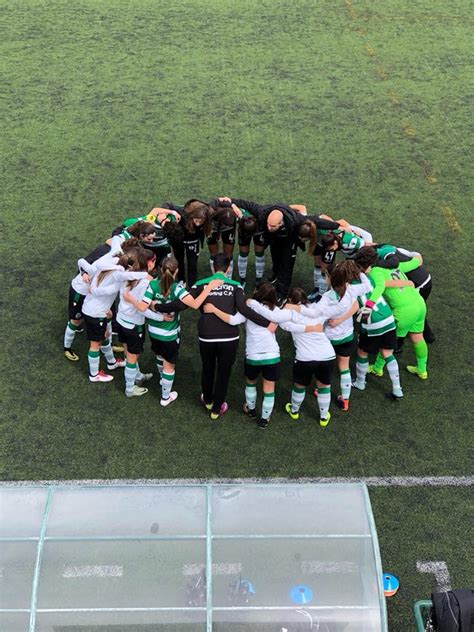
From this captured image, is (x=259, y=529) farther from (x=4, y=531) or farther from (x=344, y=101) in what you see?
(x=344, y=101)

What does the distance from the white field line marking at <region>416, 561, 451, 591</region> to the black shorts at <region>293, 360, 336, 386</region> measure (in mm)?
1764

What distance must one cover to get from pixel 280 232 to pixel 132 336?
2.06 metres

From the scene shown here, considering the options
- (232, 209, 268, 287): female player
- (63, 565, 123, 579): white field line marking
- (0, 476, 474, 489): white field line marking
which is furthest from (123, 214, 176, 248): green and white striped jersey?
(63, 565, 123, 579): white field line marking

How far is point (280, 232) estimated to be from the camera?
21.9ft

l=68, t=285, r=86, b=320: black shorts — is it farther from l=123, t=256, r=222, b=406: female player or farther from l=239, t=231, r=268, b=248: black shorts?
l=239, t=231, r=268, b=248: black shorts

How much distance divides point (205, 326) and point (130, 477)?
1.58m

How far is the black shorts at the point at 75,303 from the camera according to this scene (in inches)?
244

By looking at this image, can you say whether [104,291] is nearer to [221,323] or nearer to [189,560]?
[221,323]

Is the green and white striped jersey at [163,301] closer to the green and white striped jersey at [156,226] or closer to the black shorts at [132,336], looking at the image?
the black shorts at [132,336]

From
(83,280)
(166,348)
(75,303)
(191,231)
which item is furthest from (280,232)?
(75,303)

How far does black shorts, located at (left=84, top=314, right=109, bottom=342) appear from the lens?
5.98 metres

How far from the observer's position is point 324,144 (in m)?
10.5

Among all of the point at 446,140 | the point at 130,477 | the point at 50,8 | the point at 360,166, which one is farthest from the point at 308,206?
the point at 50,8

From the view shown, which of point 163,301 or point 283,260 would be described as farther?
point 283,260
